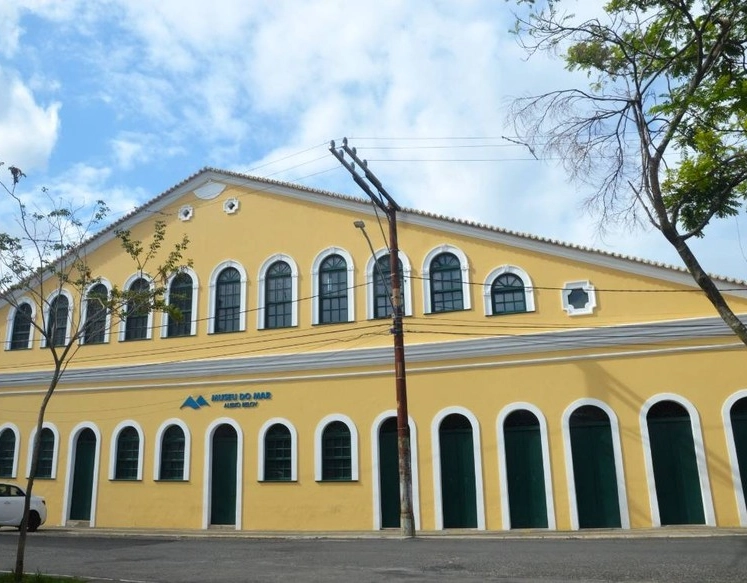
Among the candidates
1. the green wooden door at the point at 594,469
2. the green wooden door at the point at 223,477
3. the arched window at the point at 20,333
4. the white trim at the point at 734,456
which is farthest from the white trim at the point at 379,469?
the arched window at the point at 20,333

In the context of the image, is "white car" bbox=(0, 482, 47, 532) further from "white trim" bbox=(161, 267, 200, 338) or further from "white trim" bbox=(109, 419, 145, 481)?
"white trim" bbox=(161, 267, 200, 338)

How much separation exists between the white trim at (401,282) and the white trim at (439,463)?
9.15 feet

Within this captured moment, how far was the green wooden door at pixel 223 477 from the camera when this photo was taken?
18469 mm

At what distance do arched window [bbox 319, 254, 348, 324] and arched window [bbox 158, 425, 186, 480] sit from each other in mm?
5224

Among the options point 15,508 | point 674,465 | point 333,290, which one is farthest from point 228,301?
point 674,465

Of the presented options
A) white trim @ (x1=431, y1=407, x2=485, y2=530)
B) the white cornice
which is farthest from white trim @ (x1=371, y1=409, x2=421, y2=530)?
the white cornice

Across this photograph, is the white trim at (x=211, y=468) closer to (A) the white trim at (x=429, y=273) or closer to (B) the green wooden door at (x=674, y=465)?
(A) the white trim at (x=429, y=273)

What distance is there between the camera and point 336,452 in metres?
17.7

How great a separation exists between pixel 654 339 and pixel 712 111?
18.4 ft

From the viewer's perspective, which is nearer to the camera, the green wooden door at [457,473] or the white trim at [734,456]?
the white trim at [734,456]

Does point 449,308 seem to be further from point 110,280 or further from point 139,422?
point 110,280

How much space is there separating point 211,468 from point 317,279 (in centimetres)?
586

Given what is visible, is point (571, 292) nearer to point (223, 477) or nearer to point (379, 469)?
point (379, 469)

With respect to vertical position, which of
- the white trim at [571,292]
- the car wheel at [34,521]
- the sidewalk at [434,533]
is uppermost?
the white trim at [571,292]
